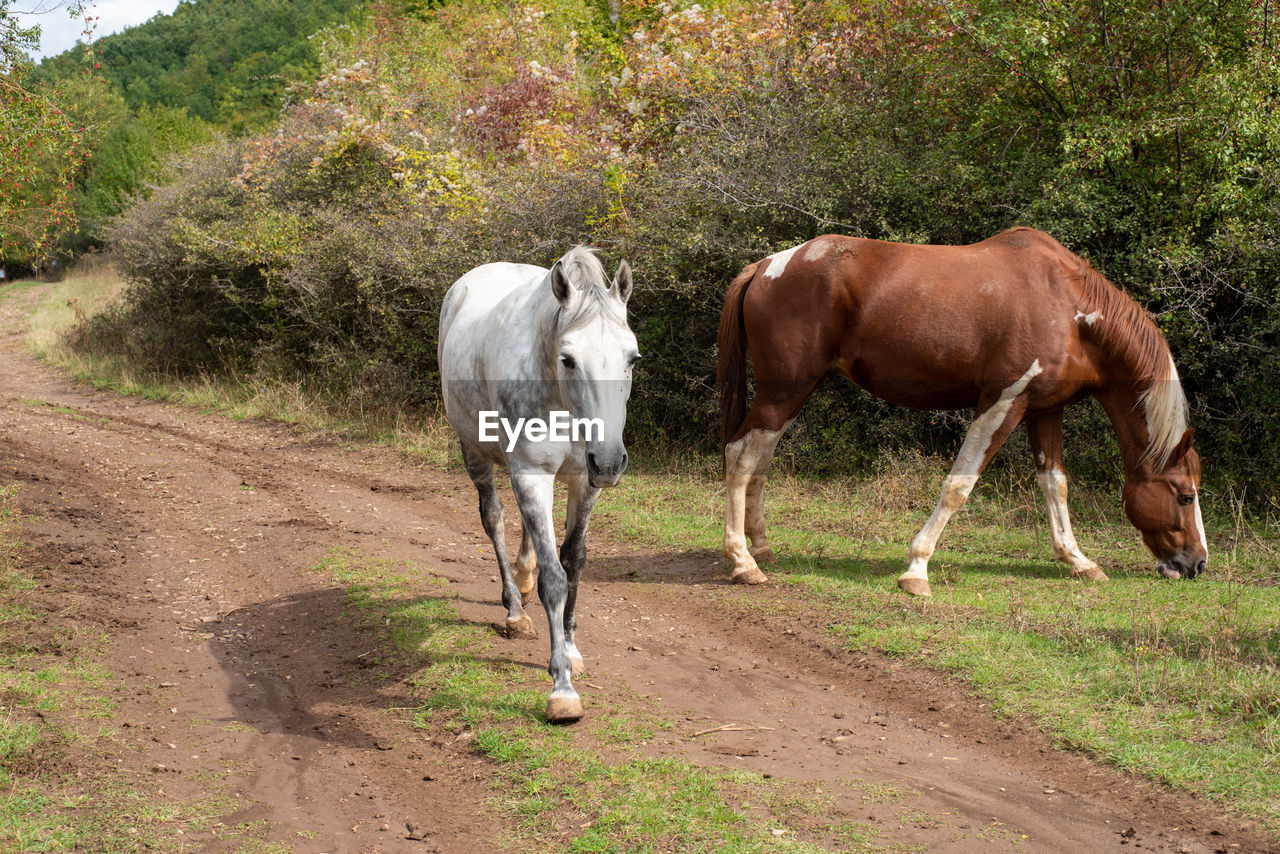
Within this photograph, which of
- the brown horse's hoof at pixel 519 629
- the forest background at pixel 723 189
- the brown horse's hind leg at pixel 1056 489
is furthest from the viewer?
→ the forest background at pixel 723 189

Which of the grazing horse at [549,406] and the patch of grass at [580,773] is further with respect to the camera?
the grazing horse at [549,406]

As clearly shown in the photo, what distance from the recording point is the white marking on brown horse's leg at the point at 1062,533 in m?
7.01

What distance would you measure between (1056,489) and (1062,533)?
0.33 meters

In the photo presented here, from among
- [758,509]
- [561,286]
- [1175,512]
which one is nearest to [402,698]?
[561,286]

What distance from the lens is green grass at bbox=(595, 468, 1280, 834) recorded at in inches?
172

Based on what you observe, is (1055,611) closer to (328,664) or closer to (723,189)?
(328,664)

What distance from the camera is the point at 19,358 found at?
20.9 meters

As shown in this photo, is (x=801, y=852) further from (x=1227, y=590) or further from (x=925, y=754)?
(x=1227, y=590)

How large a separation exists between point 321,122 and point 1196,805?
18519 mm

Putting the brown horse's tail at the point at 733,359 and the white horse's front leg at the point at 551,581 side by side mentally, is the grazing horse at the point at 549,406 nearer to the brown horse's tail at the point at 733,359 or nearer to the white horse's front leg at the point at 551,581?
the white horse's front leg at the point at 551,581

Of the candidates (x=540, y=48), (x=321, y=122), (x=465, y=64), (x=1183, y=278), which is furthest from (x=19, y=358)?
(x=1183, y=278)

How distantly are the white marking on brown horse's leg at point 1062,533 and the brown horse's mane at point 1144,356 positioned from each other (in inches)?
26.2

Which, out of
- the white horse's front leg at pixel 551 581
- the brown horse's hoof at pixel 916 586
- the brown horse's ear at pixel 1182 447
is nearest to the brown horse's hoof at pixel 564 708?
the white horse's front leg at pixel 551 581

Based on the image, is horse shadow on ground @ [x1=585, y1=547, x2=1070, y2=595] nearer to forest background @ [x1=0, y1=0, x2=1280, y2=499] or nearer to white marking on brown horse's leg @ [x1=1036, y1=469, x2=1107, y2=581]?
white marking on brown horse's leg @ [x1=1036, y1=469, x2=1107, y2=581]
